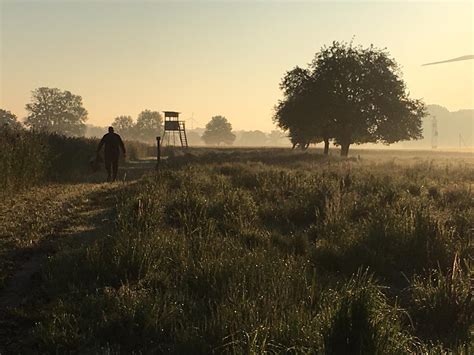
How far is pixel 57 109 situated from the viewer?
12556 cm

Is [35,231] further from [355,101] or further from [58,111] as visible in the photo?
[58,111]

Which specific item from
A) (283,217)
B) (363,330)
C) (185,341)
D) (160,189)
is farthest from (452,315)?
(160,189)

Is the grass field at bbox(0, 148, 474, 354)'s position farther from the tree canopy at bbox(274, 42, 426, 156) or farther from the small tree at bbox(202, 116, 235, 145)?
the small tree at bbox(202, 116, 235, 145)

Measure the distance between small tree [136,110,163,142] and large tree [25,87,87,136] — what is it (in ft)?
86.4

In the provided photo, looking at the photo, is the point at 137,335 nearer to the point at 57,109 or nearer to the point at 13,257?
the point at 13,257

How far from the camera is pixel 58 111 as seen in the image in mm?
125938

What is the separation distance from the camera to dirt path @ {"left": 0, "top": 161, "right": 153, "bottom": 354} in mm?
4582

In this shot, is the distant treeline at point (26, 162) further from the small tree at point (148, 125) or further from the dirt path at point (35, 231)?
the small tree at point (148, 125)

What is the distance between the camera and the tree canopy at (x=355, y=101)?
37.9 metres

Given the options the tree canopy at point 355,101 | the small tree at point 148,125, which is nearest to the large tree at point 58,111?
the small tree at point 148,125

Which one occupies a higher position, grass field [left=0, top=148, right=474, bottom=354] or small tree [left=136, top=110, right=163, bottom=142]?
small tree [left=136, top=110, right=163, bottom=142]

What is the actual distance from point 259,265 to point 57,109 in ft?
440

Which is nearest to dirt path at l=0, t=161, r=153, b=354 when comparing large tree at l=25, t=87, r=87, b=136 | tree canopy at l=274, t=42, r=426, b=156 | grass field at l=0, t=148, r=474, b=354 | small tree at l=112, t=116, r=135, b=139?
grass field at l=0, t=148, r=474, b=354

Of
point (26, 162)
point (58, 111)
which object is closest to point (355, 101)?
point (26, 162)
